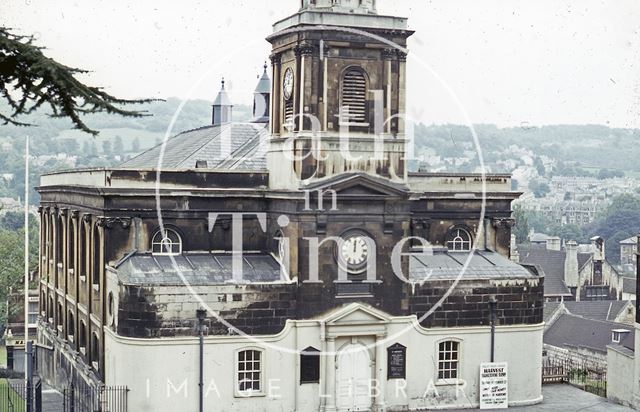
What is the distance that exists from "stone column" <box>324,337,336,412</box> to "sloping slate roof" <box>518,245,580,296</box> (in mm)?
43077

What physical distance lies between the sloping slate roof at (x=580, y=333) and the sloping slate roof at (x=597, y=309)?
6134mm

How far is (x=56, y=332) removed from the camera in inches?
1747

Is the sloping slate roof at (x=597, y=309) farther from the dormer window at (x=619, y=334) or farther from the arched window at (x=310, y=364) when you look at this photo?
the arched window at (x=310, y=364)

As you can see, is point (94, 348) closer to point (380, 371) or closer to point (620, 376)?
point (380, 371)

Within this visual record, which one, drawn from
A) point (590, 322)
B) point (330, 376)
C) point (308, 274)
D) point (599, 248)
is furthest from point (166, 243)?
point (599, 248)

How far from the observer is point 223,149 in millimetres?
40625

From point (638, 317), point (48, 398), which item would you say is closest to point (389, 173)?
point (638, 317)

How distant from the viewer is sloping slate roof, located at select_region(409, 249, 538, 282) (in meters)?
35.4

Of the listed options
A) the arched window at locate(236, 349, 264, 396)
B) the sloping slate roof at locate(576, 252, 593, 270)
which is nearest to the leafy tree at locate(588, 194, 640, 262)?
the sloping slate roof at locate(576, 252, 593, 270)

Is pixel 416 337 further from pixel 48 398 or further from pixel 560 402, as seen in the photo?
pixel 48 398

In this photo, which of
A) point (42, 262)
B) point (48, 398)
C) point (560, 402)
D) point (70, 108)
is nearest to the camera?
point (70, 108)

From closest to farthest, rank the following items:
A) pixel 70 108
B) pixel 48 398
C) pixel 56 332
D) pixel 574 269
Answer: pixel 70 108 < pixel 48 398 < pixel 56 332 < pixel 574 269

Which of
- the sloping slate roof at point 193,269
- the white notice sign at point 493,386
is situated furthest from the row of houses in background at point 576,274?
the sloping slate roof at point 193,269

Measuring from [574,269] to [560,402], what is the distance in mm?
41210
